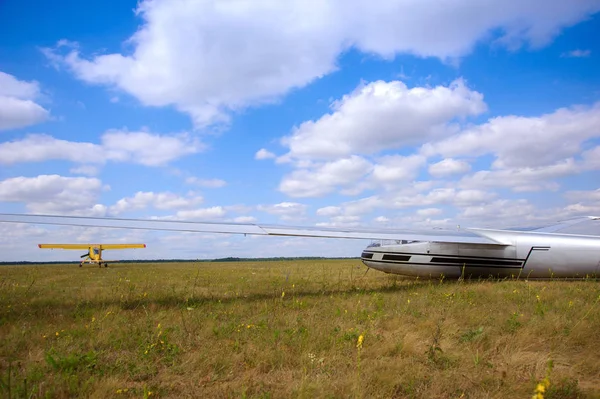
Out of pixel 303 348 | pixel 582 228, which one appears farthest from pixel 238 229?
pixel 582 228

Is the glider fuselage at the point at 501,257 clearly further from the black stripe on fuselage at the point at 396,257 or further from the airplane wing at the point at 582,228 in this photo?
the airplane wing at the point at 582,228

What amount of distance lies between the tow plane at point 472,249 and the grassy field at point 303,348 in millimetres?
2173

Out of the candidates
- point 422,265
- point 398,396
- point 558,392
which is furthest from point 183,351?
point 422,265

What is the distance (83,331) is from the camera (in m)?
6.10

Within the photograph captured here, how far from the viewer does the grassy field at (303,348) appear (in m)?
3.86

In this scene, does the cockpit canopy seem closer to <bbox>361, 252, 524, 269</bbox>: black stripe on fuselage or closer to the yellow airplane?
<bbox>361, 252, 524, 269</bbox>: black stripe on fuselage

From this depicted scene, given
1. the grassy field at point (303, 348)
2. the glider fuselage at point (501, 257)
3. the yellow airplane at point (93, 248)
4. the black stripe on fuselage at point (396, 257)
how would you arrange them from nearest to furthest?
the grassy field at point (303, 348)
the glider fuselage at point (501, 257)
the black stripe on fuselage at point (396, 257)
the yellow airplane at point (93, 248)

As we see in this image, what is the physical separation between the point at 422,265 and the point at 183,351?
10.0 meters

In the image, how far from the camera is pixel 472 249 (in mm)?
12508

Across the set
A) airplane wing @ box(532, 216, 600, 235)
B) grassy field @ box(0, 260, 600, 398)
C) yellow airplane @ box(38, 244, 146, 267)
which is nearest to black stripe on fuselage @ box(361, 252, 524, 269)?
airplane wing @ box(532, 216, 600, 235)

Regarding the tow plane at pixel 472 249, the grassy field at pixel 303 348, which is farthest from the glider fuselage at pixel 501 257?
the grassy field at pixel 303 348

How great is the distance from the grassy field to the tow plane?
2.17 metres

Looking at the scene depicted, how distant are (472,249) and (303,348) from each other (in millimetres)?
9563

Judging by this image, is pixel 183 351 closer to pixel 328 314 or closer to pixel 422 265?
pixel 328 314
